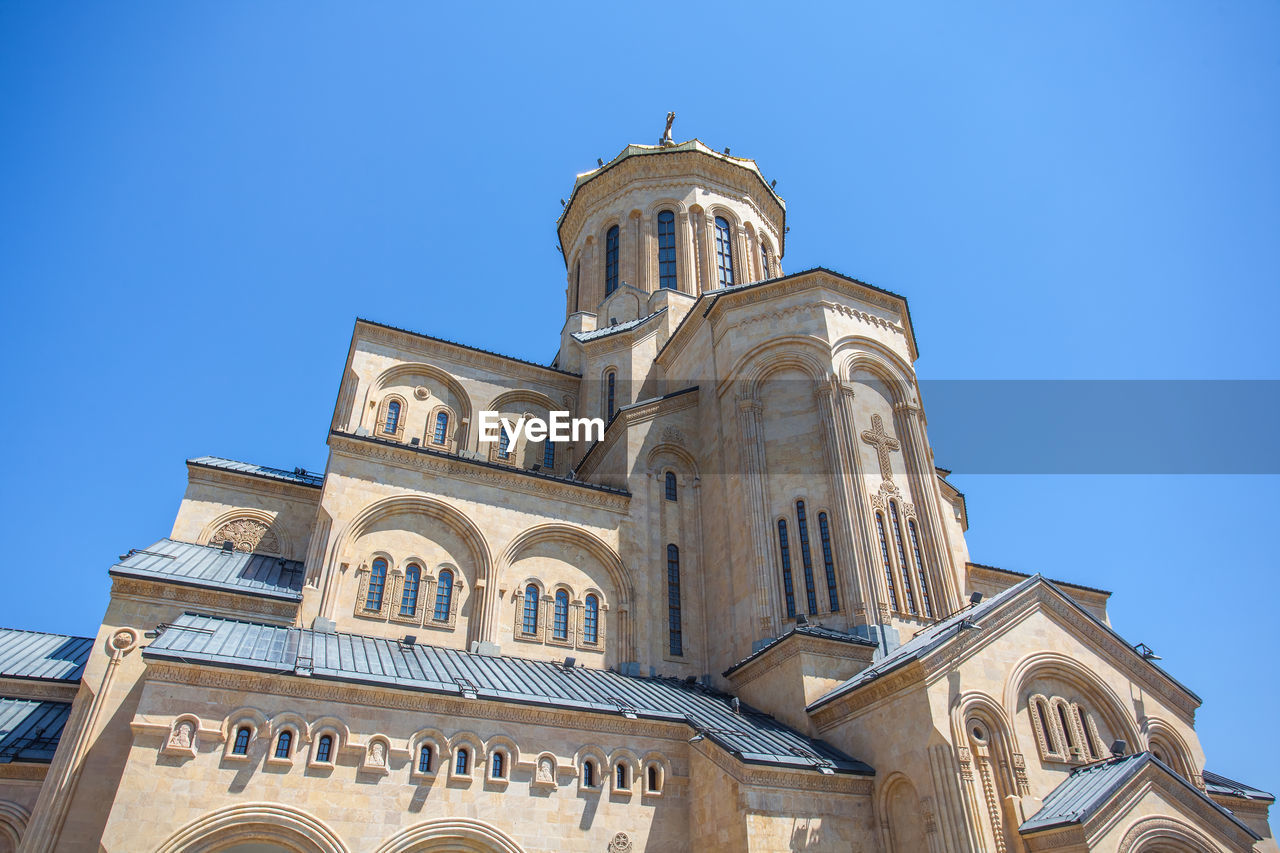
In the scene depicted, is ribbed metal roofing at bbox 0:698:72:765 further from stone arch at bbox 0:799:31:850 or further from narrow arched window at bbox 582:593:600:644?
narrow arched window at bbox 582:593:600:644

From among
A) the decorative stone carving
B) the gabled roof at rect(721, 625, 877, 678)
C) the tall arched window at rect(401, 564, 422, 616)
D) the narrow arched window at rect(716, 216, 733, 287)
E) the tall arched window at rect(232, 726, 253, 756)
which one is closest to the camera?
the tall arched window at rect(232, 726, 253, 756)

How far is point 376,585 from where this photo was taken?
19.8 metres

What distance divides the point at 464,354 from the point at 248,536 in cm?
956

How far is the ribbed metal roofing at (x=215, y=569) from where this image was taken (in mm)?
17352

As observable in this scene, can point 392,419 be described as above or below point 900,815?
above

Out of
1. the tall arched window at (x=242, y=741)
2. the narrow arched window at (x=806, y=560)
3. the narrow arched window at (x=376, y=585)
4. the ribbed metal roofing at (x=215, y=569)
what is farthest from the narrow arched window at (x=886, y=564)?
the tall arched window at (x=242, y=741)

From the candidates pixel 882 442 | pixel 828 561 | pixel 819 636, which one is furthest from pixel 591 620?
pixel 882 442

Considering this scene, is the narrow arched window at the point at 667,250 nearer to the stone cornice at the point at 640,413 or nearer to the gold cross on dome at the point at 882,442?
the stone cornice at the point at 640,413

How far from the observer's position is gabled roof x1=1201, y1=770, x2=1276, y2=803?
1914 centimetres

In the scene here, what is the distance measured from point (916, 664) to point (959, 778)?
2.06 meters

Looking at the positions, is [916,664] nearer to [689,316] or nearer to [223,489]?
[689,316]

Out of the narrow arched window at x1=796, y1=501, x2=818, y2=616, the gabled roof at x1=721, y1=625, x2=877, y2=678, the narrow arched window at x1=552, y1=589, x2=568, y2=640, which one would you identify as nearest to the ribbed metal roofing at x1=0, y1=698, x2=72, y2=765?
the narrow arched window at x1=552, y1=589, x2=568, y2=640

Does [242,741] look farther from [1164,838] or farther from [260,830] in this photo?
[1164,838]

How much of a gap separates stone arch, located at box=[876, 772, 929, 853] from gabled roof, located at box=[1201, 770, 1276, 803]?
8832mm
